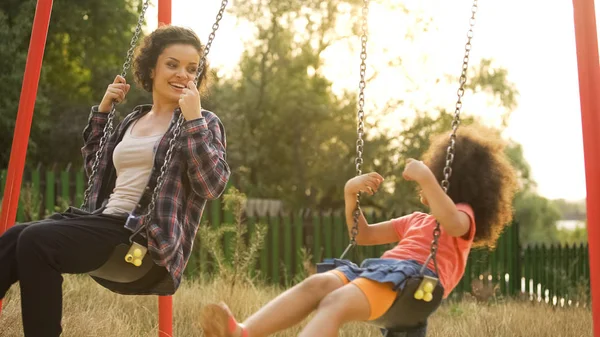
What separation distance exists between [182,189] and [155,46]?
0.69m

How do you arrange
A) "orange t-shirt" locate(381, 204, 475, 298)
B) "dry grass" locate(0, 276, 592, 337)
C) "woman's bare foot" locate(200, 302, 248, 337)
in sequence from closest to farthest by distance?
"woman's bare foot" locate(200, 302, 248, 337)
"orange t-shirt" locate(381, 204, 475, 298)
"dry grass" locate(0, 276, 592, 337)

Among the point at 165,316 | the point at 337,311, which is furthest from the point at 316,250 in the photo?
the point at 337,311

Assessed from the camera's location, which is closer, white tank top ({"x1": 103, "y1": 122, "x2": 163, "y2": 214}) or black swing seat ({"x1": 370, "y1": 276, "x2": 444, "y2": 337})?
black swing seat ({"x1": 370, "y1": 276, "x2": 444, "y2": 337})

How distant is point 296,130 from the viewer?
18141 mm

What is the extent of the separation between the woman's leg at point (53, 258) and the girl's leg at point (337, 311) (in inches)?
34.0

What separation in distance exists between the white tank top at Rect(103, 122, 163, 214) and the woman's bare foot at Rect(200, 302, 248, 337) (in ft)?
2.64

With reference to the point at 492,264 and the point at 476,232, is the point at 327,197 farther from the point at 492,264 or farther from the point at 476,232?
the point at 476,232

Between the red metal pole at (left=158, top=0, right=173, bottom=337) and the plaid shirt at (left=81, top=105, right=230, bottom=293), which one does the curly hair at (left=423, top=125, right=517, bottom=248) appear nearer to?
the plaid shirt at (left=81, top=105, right=230, bottom=293)

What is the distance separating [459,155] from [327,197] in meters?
15.5

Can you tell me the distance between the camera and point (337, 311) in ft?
8.32

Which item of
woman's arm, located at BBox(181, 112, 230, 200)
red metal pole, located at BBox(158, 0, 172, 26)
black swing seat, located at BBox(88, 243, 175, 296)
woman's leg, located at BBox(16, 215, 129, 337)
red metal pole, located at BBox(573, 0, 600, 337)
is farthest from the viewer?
red metal pole, located at BBox(158, 0, 172, 26)

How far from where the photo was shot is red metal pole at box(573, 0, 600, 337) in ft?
10.4

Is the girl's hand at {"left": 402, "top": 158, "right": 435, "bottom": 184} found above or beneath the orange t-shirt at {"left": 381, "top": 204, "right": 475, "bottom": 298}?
above

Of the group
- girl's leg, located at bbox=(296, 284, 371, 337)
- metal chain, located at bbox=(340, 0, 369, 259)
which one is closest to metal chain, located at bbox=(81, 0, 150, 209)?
metal chain, located at bbox=(340, 0, 369, 259)
